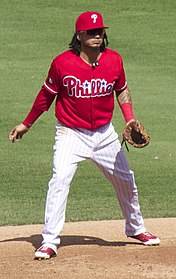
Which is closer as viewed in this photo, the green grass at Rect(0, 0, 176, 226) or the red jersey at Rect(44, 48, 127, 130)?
the red jersey at Rect(44, 48, 127, 130)

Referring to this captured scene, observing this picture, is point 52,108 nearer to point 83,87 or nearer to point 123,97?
point 123,97

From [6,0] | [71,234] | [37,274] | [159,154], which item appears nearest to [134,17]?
[6,0]

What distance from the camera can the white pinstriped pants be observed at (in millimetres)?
7348

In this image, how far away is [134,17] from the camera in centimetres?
2075

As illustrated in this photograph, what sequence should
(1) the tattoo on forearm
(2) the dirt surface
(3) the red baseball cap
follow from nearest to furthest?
(2) the dirt surface, (3) the red baseball cap, (1) the tattoo on forearm

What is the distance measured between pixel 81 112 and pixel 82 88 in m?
0.20

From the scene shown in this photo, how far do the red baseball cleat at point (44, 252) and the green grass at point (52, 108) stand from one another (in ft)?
5.03

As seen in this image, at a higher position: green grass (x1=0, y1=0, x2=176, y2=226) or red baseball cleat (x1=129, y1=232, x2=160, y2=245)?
green grass (x1=0, y1=0, x2=176, y2=226)

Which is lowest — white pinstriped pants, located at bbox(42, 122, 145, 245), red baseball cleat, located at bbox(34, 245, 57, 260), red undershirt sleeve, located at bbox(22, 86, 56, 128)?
red baseball cleat, located at bbox(34, 245, 57, 260)

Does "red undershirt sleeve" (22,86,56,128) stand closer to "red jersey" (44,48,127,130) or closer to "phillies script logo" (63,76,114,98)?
"red jersey" (44,48,127,130)

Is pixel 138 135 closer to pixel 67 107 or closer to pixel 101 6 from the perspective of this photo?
pixel 67 107

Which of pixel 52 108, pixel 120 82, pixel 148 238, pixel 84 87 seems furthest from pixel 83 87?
pixel 52 108

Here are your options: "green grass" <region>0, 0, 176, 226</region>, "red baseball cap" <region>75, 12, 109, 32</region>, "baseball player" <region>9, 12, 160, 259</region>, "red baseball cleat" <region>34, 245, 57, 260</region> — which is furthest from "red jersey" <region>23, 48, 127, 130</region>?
"green grass" <region>0, 0, 176, 226</region>

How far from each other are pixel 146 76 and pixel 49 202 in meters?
9.73
